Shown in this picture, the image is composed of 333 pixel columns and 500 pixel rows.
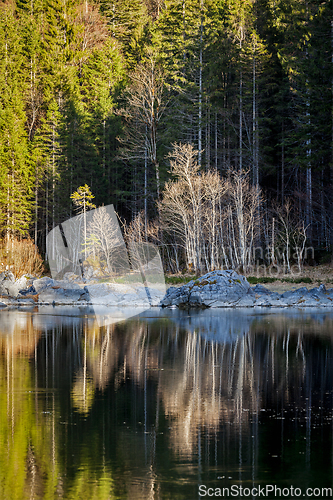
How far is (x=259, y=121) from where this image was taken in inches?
1672

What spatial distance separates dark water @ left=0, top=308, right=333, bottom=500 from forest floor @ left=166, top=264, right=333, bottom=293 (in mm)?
13958

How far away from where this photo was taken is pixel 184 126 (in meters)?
42.5

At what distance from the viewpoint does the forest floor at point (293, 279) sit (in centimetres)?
2948

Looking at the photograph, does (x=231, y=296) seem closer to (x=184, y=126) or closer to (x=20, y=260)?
(x=20, y=260)

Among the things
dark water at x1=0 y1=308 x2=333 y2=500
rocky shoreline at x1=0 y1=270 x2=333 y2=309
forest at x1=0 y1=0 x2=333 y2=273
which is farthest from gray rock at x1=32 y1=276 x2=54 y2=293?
dark water at x1=0 y1=308 x2=333 y2=500

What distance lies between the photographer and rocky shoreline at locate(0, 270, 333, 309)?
1014 inches

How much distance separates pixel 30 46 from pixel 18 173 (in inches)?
580

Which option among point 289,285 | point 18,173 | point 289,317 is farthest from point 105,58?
point 289,317

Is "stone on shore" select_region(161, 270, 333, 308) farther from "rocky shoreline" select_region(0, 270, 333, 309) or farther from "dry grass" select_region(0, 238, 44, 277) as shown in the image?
"dry grass" select_region(0, 238, 44, 277)

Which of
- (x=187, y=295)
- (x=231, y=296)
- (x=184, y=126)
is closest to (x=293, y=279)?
(x=231, y=296)

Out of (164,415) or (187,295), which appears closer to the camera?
(164,415)

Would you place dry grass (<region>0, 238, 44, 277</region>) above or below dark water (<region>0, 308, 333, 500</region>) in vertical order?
above

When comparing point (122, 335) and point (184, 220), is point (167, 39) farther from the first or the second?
point (122, 335)

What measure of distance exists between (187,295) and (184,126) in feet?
65.0
